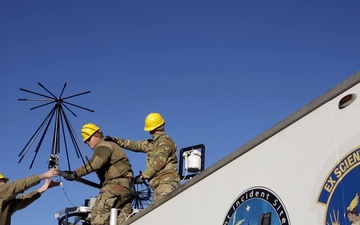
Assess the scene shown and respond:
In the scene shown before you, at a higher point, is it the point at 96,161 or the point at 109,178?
the point at 96,161

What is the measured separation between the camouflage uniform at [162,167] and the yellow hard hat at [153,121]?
0.19 metres

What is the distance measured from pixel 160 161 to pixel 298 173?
376cm

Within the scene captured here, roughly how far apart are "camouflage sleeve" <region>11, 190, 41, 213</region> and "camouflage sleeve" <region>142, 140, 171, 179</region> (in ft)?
7.06

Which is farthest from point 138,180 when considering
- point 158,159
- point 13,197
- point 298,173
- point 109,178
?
point 298,173

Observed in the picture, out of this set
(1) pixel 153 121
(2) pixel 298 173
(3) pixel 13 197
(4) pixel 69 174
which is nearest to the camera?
(2) pixel 298 173

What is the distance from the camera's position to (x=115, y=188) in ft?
27.9

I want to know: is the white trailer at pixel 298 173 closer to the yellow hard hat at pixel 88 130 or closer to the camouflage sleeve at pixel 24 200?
the yellow hard hat at pixel 88 130

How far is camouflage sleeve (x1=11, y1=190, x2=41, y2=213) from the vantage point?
29.7 ft

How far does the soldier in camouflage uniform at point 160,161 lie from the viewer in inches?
310

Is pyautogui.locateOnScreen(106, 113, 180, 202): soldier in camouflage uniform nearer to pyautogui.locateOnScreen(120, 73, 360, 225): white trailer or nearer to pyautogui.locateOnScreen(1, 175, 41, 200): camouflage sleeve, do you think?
pyautogui.locateOnScreen(1, 175, 41, 200): camouflage sleeve

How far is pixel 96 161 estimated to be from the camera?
8445mm

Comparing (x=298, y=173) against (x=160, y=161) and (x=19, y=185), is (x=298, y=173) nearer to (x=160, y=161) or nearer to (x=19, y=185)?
(x=160, y=161)

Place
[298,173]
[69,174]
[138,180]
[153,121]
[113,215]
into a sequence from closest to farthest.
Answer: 1. [298,173]
2. [113,215]
3. [153,121]
4. [138,180]
5. [69,174]

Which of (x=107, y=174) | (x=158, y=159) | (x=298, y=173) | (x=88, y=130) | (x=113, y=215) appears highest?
(x=88, y=130)
